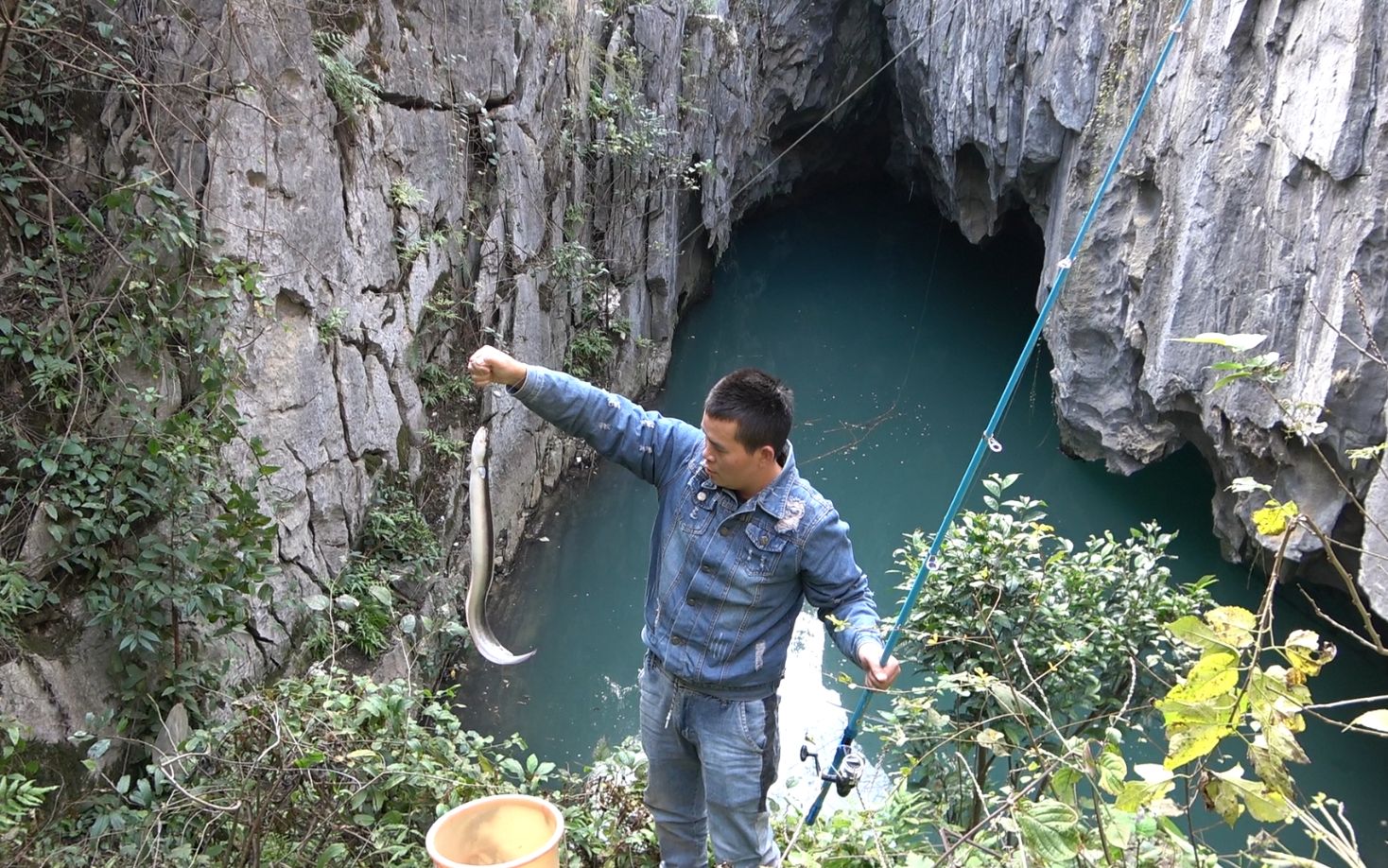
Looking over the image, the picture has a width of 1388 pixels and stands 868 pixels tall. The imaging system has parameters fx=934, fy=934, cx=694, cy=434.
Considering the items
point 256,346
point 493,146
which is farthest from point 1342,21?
point 256,346

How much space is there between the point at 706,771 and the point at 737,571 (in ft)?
1.57

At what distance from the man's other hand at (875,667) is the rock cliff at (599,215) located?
94cm

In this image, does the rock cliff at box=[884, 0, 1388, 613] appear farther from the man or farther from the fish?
the fish

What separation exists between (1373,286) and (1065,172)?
3966 mm

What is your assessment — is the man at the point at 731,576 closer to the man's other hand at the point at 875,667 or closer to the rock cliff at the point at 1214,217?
the man's other hand at the point at 875,667

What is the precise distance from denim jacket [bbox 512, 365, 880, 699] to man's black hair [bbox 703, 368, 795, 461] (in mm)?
116

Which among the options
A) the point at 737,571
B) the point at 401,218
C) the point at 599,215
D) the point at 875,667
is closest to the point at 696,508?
the point at 737,571

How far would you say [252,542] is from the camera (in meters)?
3.12

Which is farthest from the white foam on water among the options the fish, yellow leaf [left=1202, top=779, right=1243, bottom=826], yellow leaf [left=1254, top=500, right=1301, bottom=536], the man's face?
yellow leaf [left=1254, top=500, right=1301, bottom=536]

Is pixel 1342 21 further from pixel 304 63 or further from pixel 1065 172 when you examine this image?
pixel 304 63

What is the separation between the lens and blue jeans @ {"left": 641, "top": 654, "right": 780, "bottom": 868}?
214 centimetres

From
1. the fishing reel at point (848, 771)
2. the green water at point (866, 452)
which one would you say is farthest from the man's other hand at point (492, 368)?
the green water at point (866, 452)

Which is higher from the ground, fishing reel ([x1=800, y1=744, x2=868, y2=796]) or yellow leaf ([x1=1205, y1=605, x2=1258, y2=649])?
yellow leaf ([x1=1205, y1=605, x2=1258, y2=649])

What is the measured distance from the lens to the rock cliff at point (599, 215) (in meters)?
3.68
